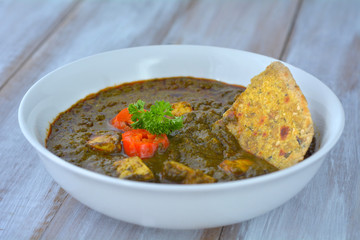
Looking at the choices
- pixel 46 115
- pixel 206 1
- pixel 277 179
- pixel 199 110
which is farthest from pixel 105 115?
pixel 206 1

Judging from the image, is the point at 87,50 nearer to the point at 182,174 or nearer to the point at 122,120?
the point at 122,120

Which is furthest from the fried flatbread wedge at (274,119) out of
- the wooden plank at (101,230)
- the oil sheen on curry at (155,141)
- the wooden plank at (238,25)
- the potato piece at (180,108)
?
the wooden plank at (238,25)

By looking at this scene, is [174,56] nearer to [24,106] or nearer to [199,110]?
[199,110]

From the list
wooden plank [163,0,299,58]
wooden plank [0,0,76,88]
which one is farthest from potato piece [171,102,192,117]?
wooden plank [0,0,76,88]

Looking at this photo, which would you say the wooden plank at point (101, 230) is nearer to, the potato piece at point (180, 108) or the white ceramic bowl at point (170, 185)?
the white ceramic bowl at point (170, 185)

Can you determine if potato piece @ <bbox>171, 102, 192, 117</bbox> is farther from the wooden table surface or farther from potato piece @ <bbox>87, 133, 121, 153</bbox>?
the wooden table surface
